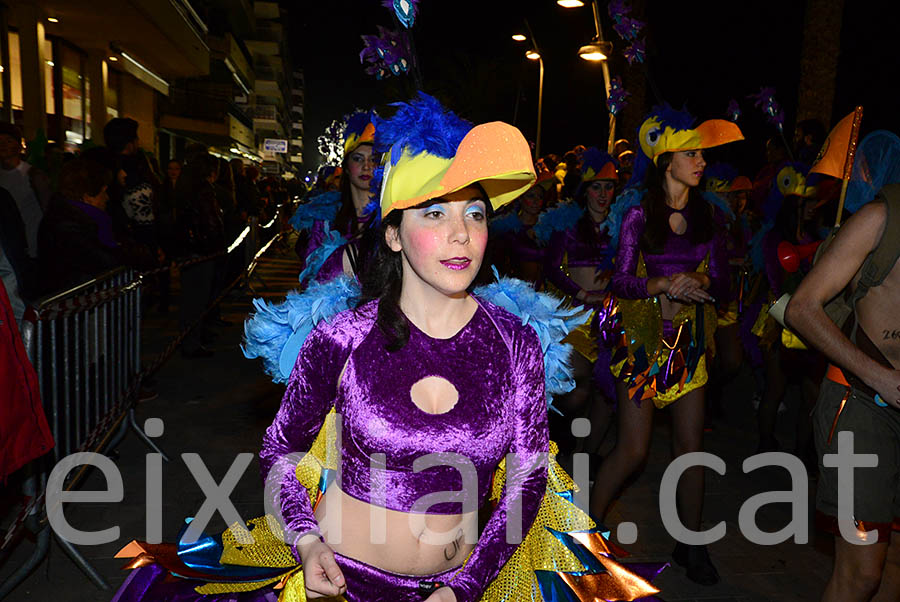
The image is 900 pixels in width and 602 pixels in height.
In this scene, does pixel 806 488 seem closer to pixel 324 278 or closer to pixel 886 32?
pixel 324 278

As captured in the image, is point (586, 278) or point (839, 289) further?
point (586, 278)

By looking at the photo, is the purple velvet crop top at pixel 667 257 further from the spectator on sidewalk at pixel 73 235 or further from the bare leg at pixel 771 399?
the spectator on sidewalk at pixel 73 235

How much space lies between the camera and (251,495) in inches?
205

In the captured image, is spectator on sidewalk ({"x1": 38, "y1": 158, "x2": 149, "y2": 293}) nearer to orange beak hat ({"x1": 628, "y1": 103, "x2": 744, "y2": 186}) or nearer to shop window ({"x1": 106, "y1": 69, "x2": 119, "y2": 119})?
orange beak hat ({"x1": 628, "y1": 103, "x2": 744, "y2": 186})

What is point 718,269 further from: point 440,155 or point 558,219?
point 440,155

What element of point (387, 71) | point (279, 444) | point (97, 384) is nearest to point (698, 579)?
point (279, 444)

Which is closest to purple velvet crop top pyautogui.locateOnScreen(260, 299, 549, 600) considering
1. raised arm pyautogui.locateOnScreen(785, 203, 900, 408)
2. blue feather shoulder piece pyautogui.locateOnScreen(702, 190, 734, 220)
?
raised arm pyautogui.locateOnScreen(785, 203, 900, 408)

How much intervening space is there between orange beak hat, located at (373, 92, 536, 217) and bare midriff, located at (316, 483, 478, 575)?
2.84ft

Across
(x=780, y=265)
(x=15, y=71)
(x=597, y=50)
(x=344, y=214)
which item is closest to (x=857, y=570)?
(x=344, y=214)

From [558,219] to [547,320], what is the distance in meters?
4.64

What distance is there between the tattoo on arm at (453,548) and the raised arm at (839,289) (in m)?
1.56

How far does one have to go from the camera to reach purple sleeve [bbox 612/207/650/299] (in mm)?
4336

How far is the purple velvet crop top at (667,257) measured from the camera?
14.4 feet

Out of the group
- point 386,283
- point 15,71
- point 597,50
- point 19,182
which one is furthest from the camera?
point 15,71
